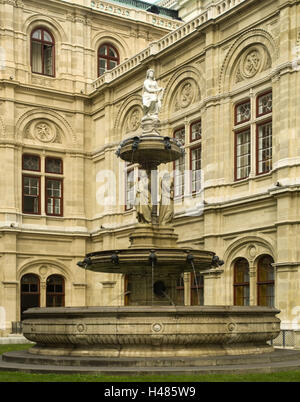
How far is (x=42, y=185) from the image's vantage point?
39.4 meters

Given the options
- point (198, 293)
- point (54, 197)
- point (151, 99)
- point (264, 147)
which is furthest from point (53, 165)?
point (151, 99)

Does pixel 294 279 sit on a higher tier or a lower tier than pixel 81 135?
lower

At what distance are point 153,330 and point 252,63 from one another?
17.6 metres

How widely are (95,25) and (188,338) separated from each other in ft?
101

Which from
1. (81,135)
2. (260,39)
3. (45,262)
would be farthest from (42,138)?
(260,39)

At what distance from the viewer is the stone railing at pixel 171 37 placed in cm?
3145

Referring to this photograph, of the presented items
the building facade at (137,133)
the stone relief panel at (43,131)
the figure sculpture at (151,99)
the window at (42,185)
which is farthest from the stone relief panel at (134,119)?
the figure sculpture at (151,99)

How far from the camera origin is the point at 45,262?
128 ft

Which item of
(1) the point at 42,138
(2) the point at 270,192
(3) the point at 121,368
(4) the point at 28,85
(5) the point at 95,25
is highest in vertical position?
(5) the point at 95,25

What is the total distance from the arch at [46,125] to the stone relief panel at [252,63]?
1334 cm

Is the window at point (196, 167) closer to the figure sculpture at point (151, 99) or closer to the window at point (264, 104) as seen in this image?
the window at point (264, 104)

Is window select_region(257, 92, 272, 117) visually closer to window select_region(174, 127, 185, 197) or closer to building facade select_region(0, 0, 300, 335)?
building facade select_region(0, 0, 300, 335)

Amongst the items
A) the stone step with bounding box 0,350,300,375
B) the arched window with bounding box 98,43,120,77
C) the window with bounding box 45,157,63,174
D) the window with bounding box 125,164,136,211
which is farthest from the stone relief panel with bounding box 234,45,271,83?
the stone step with bounding box 0,350,300,375

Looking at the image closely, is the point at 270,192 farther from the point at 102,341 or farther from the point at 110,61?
the point at 110,61
